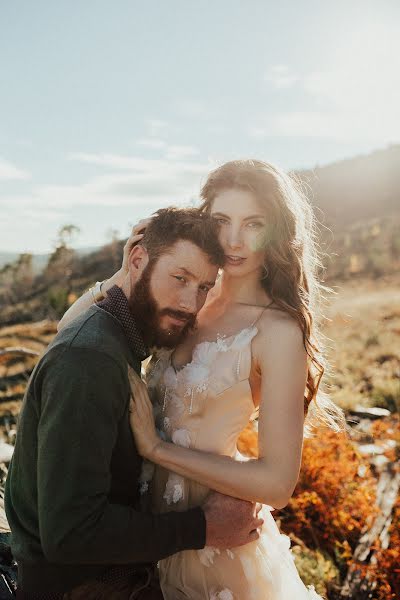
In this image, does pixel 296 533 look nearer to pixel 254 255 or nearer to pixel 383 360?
pixel 254 255

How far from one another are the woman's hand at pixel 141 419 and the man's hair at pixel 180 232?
656 millimetres

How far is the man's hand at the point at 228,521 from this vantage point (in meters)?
2.44

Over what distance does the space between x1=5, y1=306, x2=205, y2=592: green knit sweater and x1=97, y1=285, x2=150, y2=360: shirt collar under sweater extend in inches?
1.9

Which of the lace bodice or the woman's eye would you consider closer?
the lace bodice

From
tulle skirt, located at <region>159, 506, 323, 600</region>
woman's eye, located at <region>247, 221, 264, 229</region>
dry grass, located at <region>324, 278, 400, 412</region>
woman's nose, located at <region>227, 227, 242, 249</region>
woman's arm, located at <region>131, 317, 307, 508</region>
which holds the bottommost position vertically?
dry grass, located at <region>324, 278, 400, 412</region>

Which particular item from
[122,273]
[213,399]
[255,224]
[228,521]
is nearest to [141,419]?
[213,399]

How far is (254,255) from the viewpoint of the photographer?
10.2 feet

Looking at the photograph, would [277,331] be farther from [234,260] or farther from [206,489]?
[206,489]

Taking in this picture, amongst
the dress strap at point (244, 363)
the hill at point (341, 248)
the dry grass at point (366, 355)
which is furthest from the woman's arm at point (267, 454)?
the hill at point (341, 248)

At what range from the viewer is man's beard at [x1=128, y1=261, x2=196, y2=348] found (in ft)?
8.29

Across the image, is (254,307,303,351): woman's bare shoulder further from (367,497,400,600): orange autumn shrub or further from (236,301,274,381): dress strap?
(367,497,400,600): orange autumn shrub

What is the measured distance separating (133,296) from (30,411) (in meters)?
0.72

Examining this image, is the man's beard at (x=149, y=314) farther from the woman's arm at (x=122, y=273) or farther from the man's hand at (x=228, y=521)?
the man's hand at (x=228, y=521)

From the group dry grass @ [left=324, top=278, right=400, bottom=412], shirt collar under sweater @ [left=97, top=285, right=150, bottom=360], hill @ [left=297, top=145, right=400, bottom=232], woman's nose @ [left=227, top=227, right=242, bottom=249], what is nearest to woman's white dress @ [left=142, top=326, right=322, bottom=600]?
shirt collar under sweater @ [left=97, top=285, right=150, bottom=360]
